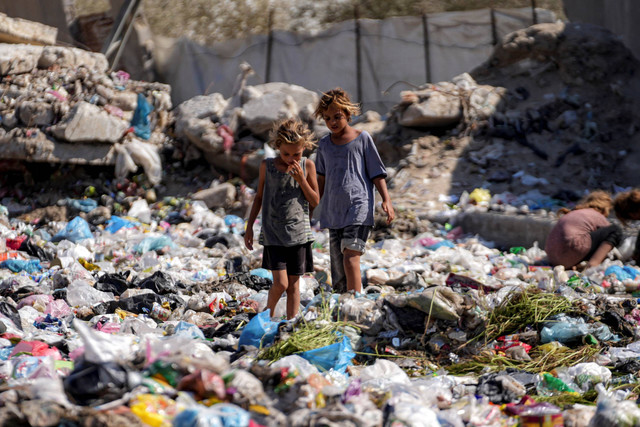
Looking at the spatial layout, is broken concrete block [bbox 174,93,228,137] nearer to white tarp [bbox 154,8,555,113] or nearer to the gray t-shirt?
white tarp [bbox 154,8,555,113]

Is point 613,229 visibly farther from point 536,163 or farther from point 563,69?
point 563,69

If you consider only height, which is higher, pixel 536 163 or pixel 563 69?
pixel 563 69

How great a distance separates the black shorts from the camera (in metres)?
3.75

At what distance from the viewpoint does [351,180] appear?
3.94 metres

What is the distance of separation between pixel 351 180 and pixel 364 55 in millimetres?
9893

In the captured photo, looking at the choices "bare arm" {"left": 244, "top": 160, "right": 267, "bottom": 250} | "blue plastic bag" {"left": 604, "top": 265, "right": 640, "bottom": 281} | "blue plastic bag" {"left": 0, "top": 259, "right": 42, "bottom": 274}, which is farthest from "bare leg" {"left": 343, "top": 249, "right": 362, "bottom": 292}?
"blue plastic bag" {"left": 0, "top": 259, "right": 42, "bottom": 274}

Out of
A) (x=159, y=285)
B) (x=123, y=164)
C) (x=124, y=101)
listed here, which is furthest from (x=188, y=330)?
(x=124, y=101)

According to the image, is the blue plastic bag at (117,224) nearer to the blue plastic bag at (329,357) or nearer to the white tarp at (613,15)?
the blue plastic bag at (329,357)

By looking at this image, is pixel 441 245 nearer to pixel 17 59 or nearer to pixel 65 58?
pixel 65 58

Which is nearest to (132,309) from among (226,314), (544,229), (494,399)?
(226,314)

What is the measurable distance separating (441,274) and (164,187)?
586 cm

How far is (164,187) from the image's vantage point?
10414 millimetres

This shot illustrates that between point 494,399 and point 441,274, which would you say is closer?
point 494,399

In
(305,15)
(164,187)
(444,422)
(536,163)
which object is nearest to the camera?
(444,422)
